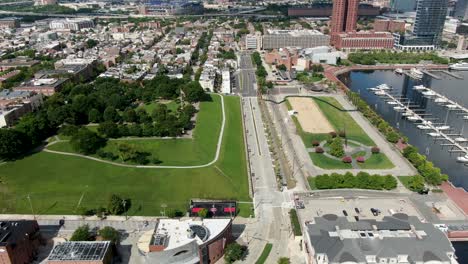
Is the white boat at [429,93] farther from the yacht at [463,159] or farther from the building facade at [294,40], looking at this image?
the building facade at [294,40]

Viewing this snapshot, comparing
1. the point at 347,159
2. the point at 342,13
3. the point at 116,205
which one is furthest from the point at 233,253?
the point at 342,13

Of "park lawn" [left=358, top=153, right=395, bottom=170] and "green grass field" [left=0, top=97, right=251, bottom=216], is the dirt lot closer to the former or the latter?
"park lawn" [left=358, top=153, right=395, bottom=170]

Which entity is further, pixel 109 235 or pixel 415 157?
pixel 415 157

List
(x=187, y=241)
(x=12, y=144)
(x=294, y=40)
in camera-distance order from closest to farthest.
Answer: (x=187, y=241), (x=12, y=144), (x=294, y=40)

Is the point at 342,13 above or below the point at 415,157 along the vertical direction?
above

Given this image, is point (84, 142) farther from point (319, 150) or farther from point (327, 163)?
point (327, 163)

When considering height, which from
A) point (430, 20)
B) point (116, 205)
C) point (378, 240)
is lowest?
point (116, 205)

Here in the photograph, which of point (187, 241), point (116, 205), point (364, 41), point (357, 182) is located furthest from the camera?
point (364, 41)

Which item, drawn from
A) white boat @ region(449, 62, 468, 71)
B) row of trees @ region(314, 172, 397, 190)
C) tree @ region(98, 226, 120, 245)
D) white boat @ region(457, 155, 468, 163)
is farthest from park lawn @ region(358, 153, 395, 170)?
white boat @ region(449, 62, 468, 71)
